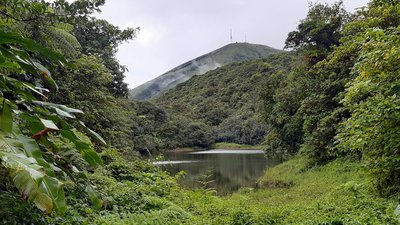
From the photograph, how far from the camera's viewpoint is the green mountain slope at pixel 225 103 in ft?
190

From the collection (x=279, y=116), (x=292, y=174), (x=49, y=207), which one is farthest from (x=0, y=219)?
(x=279, y=116)

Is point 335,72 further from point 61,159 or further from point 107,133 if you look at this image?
point 61,159

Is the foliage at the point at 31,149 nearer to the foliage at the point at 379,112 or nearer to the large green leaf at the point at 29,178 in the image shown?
the large green leaf at the point at 29,178

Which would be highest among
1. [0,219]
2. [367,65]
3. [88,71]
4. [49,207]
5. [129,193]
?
[88,71]

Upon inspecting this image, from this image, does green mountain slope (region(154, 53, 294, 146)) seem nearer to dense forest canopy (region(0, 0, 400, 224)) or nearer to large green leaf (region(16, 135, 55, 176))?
dense forest canopy (region(0, 0, 400, 224))

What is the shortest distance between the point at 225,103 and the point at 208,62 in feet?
348

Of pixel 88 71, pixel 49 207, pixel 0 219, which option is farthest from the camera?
pixel 88 71

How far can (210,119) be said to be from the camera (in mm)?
72438

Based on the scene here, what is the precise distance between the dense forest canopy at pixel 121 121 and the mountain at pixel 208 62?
133975mm

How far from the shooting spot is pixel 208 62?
18162 cm

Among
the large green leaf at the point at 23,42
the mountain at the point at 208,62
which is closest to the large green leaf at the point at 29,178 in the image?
the large green leaf at the point at 23,42

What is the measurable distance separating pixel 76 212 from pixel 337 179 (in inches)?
422

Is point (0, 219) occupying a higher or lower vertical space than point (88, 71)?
lower

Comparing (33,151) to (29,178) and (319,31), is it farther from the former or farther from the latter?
(319,31)
